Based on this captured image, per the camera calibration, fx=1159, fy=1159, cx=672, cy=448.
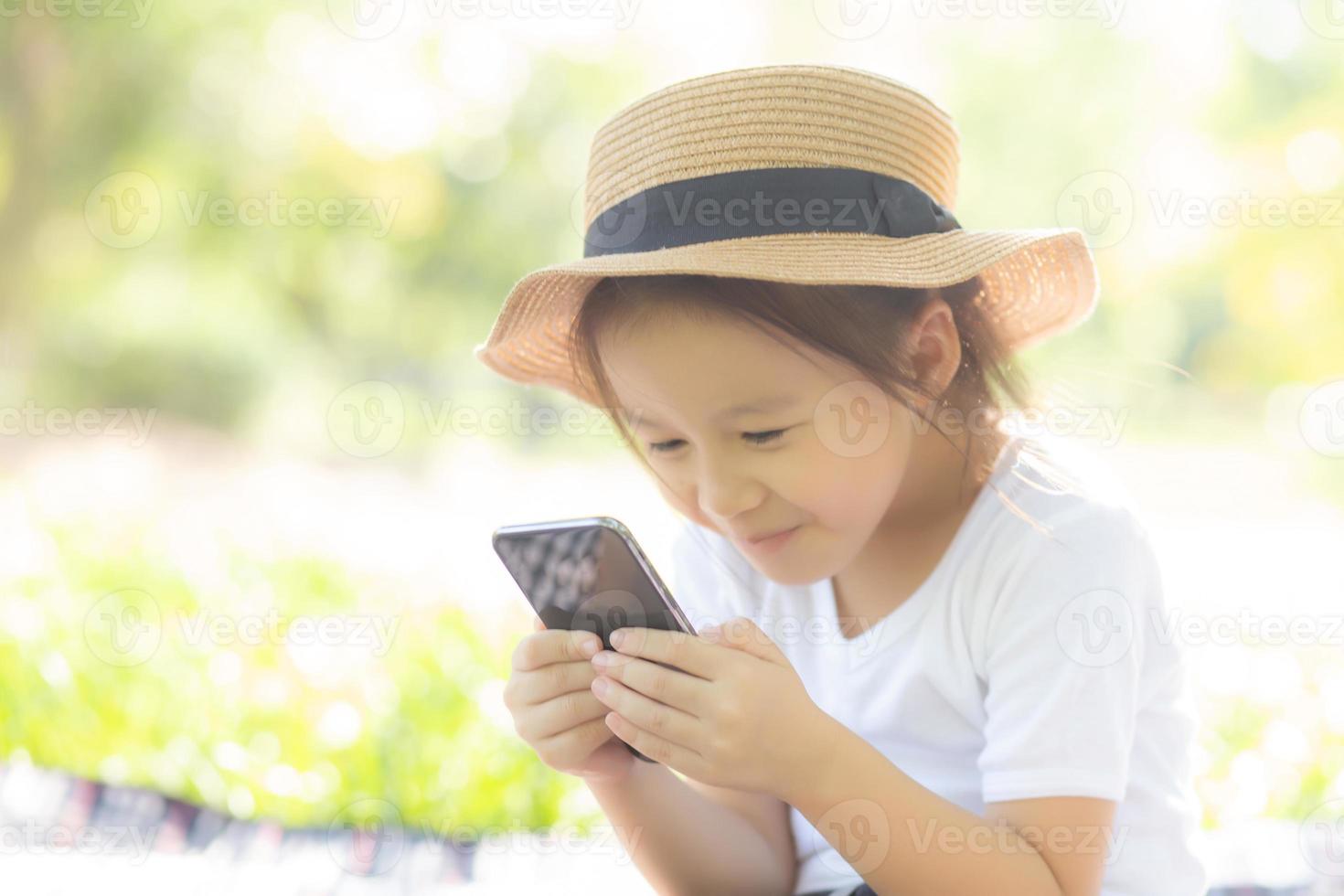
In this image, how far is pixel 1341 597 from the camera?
3.97 meters

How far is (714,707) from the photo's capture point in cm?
102

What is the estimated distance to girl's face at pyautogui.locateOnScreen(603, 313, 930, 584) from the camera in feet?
3.63

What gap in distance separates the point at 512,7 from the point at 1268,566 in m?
4.54

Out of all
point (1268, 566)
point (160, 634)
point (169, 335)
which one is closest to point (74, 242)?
point (169, 335)

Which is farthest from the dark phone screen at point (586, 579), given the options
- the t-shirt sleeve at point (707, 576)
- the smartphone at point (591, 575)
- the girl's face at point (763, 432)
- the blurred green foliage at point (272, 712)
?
the blurred green foliage at point (272, 712)

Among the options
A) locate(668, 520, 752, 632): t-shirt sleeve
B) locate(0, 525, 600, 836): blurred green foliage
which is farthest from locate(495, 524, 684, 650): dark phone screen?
locate(0, 525, 600, 836): blurred green foliage

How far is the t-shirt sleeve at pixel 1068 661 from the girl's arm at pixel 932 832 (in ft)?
0.11

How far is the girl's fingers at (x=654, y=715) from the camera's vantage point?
1.04 metres

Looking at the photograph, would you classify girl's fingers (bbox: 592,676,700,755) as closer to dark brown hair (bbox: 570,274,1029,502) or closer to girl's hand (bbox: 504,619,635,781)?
girl's hand (bbox: 504,619,635,781)

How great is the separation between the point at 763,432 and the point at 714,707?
27 centimetres

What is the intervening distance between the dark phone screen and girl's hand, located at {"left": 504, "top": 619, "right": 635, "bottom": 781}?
0.08 feet

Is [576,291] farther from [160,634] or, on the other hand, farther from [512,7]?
[512,7]

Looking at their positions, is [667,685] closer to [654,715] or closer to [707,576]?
[654,715]

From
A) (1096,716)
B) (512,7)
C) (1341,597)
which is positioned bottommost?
(1096,716)
